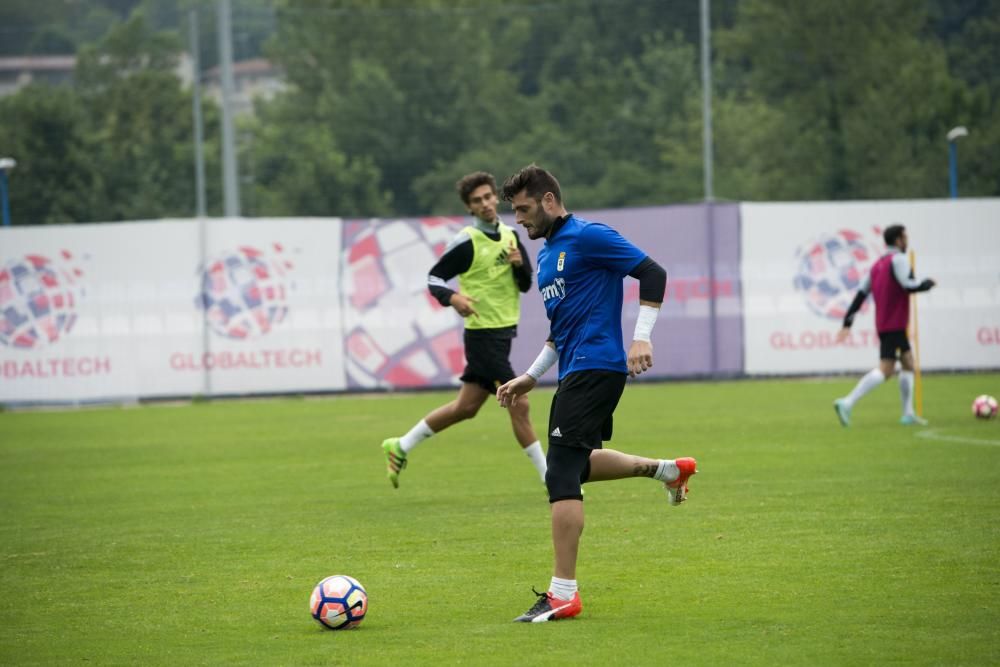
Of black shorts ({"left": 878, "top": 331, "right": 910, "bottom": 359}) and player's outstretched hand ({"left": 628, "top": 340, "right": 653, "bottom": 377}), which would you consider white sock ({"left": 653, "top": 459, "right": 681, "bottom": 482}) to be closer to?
player's outstretched hand ({"left": 628, "top": 340, "right": 653, "bottom": 377})

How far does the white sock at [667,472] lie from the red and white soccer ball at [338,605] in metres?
1.80

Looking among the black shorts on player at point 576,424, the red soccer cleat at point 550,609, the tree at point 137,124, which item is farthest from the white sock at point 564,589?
the tree at point 137,124

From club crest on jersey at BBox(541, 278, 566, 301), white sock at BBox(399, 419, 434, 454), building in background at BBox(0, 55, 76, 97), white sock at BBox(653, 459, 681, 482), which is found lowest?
white sock at BBox(399, 419, 434, 454)

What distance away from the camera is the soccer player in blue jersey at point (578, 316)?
7.35 metres

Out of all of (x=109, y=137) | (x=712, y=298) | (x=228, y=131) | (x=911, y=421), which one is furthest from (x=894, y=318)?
(x=109, y=137)

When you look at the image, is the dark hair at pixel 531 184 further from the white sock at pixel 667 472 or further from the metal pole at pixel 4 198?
the metal pole at pixel 4 198

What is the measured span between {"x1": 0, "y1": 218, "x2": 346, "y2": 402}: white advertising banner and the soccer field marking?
11389 millimetres

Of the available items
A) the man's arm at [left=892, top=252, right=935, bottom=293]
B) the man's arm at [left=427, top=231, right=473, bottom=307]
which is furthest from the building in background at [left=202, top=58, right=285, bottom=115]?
the man's arm at [left=427, top=231, right=473, bottom=307]

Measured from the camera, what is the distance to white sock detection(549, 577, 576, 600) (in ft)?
23.5

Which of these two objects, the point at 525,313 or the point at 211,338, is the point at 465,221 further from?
the point at 211,338

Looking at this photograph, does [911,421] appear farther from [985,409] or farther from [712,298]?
[712,298]

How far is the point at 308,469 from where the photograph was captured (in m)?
14.4

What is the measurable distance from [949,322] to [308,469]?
45.4 ft

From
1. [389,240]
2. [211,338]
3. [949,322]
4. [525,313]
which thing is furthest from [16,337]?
[949,322]
